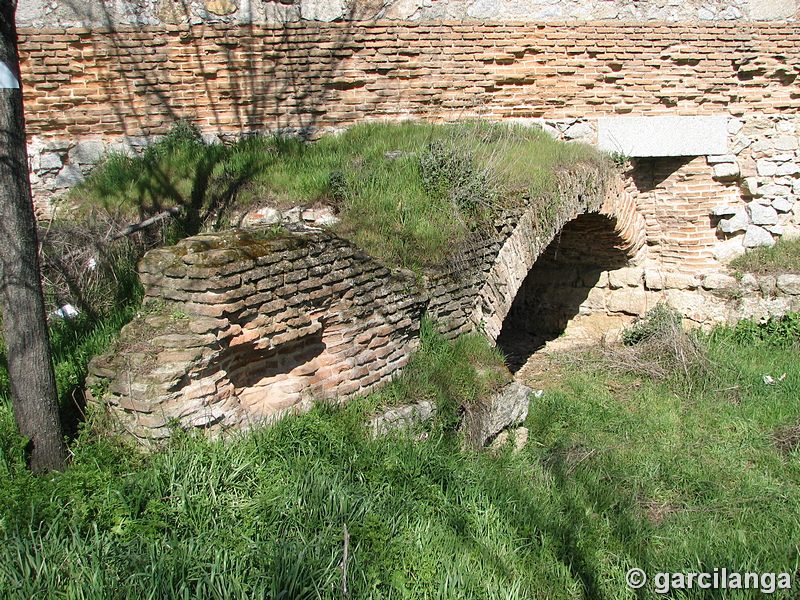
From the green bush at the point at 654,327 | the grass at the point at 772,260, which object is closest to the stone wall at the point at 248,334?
the green bush at the point at 654,327

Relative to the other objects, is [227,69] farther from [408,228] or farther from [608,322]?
[608,322]

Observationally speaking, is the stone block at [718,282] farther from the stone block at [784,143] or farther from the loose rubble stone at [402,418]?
the loose rubble stone at [402,418]

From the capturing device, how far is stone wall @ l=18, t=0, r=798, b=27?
24.0 feet

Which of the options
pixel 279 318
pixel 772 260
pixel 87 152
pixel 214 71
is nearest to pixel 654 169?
pixel 772 260

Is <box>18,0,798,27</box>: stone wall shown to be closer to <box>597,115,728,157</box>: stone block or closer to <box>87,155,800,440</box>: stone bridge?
<box>597,115,728,157</box>: stone block

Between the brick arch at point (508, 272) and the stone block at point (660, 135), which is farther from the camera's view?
the stone block at point (660, 135)

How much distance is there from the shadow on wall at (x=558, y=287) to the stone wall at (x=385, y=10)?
2.92 meters

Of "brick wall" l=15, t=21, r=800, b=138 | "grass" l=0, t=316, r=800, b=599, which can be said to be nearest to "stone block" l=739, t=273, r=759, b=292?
"brick wall" l=15, t=21, r=800, b=138

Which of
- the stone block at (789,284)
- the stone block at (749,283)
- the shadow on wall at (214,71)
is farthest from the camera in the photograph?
the stone block at (749,283)

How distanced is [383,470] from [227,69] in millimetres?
6082

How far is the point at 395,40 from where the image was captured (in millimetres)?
7852

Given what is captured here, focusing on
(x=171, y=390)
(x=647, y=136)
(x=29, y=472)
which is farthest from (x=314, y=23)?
(x=29, y=472)

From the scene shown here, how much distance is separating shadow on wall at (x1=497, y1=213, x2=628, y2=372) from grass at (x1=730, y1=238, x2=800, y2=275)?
158cm

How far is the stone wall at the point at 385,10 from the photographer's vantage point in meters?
7.30
